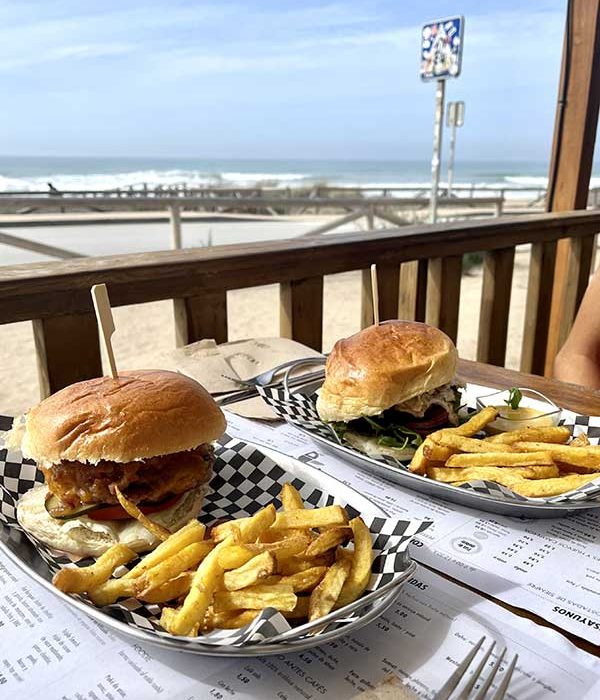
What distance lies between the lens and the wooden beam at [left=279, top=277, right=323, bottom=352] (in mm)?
2395

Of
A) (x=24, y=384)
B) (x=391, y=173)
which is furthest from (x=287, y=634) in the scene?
(x=391, y=173)

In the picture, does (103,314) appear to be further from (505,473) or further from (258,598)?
(505,473)

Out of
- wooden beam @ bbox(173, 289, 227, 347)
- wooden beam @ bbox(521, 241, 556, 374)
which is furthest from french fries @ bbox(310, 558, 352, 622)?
wooden beam @ bbox(521, 241, 556, 374)

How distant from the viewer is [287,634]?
662 mm

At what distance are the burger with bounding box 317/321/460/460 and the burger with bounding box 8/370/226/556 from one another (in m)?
0.38

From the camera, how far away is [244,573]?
726 millimetres

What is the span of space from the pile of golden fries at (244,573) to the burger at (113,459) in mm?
166

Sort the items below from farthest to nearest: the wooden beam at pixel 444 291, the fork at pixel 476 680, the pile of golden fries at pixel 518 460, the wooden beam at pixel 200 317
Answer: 1. the wooden beam at pixel 444 291
2. the wooden beam at pixel 200 317
3. the pile of golden fries at pixel 518 460
4. the fork at pixel 476 680

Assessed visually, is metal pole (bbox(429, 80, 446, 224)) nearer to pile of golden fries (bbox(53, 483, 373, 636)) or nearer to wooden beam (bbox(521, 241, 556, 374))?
wooden beam (bbox(521, 241, 556, 374))

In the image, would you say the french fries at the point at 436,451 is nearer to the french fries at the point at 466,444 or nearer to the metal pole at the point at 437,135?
the french fries at the point at 466,444

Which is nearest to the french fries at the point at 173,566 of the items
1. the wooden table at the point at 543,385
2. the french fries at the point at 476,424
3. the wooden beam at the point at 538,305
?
the french fries at the point at 476,424

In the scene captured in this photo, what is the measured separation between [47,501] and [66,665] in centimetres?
37

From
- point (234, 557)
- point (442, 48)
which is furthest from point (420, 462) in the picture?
point (442, 48)

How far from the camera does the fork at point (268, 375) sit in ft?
5.56
